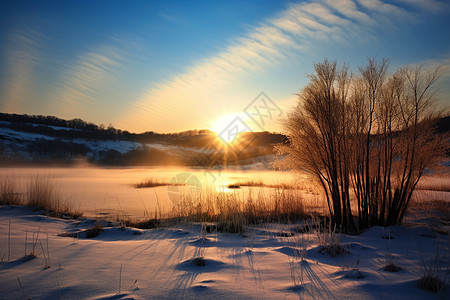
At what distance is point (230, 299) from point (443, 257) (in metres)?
2.73

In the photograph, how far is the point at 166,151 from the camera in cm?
5841

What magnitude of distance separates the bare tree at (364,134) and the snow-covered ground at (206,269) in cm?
101

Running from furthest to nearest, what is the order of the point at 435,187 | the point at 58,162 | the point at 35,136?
the point at 35,136, the point at 58,162, the point at 435,187

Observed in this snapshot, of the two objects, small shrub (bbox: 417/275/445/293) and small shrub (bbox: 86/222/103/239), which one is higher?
small shrub (bbox: 417/275/445/293)

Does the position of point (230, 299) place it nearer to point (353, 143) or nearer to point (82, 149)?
point (353, 143)

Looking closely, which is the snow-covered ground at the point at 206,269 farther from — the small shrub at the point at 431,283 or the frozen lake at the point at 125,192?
the frozen lake at the point at 125,192

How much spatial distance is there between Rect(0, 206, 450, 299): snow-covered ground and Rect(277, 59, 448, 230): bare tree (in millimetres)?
1010

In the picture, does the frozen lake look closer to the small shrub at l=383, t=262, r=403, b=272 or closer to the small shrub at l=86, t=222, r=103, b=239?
the small shrub at l=86, t=222, r=103, b=239

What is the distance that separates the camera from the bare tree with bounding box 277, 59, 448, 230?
4.76m

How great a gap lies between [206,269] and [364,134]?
436 centimetres

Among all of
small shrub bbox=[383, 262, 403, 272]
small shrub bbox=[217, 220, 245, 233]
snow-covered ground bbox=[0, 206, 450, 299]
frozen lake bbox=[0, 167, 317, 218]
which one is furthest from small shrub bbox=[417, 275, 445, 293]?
frozen lake bbox=[0, 167, 317, 218]

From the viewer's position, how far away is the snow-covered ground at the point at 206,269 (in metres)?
1.88

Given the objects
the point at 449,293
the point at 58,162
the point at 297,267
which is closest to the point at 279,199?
the point at 297,267

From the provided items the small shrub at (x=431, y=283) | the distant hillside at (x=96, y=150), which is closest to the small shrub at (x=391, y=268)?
the small shrub at (x=431, y=283)
